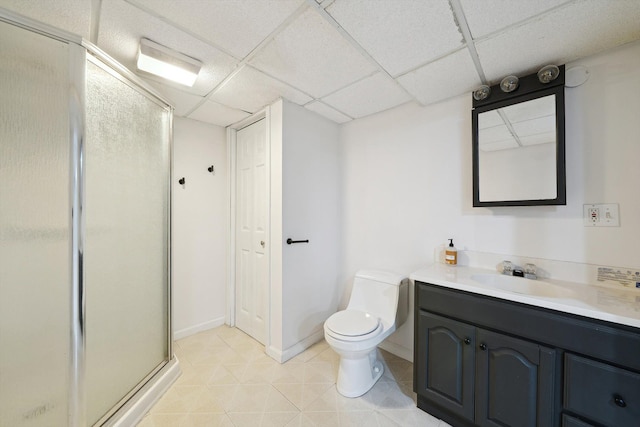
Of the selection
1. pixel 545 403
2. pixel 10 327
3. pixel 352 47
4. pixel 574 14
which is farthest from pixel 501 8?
pixel 10 327

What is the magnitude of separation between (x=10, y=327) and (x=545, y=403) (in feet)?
7.87

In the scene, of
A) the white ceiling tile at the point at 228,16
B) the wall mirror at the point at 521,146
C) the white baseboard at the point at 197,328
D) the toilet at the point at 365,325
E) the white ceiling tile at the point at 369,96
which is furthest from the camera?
the white baseboard at the point at 197,328


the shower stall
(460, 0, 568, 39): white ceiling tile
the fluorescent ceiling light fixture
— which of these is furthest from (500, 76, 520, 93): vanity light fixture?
the shower stall

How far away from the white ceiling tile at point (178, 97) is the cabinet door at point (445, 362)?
7.61 ft

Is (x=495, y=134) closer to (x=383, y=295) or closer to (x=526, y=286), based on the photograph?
(x=526, y=286)

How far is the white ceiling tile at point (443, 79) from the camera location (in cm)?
137

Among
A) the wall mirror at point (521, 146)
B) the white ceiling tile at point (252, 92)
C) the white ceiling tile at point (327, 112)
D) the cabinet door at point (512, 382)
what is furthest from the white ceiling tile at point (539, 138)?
the white ceiling tile at point (252, 92)

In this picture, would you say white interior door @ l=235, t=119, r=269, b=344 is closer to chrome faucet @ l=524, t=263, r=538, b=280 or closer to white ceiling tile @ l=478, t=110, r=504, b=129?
white ceiling tile @ l=478, t=110, r=504, b=129

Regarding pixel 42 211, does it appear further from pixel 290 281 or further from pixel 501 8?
pixel 501 8

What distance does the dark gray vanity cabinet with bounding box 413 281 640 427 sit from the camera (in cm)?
91

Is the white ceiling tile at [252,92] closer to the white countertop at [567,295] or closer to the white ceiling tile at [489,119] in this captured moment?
the white ceiling tile at [489,119]

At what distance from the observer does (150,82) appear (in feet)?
5.57

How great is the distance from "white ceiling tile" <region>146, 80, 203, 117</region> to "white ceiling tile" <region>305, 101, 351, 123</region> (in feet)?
3.03

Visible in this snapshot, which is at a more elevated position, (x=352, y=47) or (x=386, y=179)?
(x=352, y=47)
